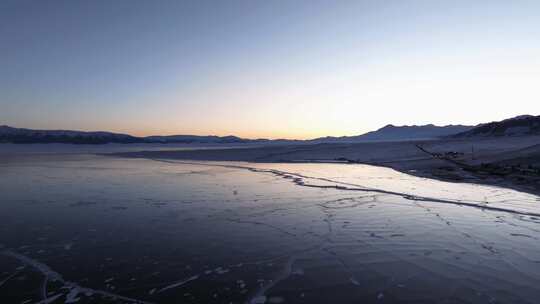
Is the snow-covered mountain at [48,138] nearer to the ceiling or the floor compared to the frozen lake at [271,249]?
nearer to the ceiling

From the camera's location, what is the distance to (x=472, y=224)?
372 inches

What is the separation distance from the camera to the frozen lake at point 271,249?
5344mm

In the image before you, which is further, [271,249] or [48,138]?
[48,138]

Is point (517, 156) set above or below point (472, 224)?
above

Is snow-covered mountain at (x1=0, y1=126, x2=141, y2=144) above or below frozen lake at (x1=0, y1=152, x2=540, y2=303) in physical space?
above

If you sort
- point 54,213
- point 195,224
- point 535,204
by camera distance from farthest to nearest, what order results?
point 535,204 → point 54,213 → point 195,224

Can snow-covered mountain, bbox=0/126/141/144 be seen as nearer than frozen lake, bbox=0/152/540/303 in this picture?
No

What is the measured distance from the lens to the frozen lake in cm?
534

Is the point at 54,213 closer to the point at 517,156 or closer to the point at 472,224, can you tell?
the point at 472,224

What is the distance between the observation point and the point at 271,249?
7.44m

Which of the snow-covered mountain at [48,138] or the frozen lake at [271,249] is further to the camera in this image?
the snow-covered mountain at [48,138]

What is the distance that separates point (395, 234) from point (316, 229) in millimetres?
2055

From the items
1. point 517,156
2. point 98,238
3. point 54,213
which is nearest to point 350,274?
point 98,238

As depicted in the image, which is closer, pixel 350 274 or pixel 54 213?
pixel 350 274
